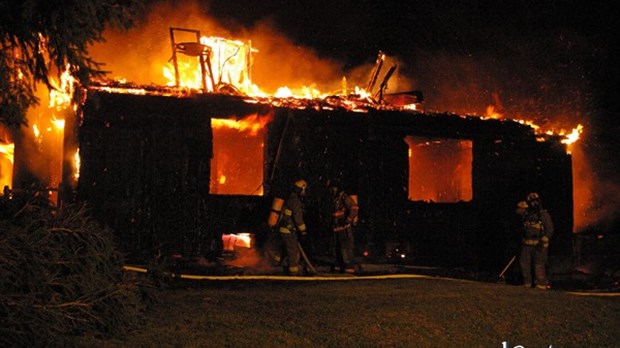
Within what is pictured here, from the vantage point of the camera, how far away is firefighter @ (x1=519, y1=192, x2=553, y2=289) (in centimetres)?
1238

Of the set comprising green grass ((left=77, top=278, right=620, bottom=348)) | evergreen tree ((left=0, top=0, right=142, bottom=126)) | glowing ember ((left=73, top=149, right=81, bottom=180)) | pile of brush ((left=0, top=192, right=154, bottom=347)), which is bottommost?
green grass ((left=77, top=278, right=620, bottom=348))

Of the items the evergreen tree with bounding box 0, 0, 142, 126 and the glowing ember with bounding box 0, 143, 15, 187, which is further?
the glowing ember with bounding box 0, 143, 15, 187

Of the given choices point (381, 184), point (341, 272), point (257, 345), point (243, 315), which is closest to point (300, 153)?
point (381, 184)

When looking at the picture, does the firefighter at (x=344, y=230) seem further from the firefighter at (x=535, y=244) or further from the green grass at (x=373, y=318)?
the firefighter at (x=535, y=244)

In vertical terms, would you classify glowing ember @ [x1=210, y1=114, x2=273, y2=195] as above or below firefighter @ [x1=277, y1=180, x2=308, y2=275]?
above

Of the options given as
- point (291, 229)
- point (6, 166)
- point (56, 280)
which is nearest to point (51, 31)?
point (56, 280)

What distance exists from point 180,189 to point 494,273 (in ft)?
26.3

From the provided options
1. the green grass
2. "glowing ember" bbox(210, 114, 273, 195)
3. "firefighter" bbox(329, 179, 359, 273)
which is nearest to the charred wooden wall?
"firefighter" bbox(329, 179, 359, 273)

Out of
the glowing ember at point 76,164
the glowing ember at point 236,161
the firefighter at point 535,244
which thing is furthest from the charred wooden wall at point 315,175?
the glowing ember at point 236,161

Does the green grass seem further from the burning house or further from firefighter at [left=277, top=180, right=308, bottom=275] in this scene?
the burning house

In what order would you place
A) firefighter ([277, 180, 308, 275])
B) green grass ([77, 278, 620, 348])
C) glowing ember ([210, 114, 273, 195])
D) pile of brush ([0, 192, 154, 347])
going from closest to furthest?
pile of brush ([0, 192, 154, 347]), green grass ([77, 278, 620, 348]), firefighter ([277, 180, 308, 275]), glowing ember ([210, 114, 273, 195])

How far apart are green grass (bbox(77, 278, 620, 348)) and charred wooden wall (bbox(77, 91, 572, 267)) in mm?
4012

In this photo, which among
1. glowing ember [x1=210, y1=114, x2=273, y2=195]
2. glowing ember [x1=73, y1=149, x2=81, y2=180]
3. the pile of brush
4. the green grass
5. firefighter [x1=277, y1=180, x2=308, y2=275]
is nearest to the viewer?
the pile of brush

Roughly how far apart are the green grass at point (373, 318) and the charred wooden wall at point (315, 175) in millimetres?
4012
